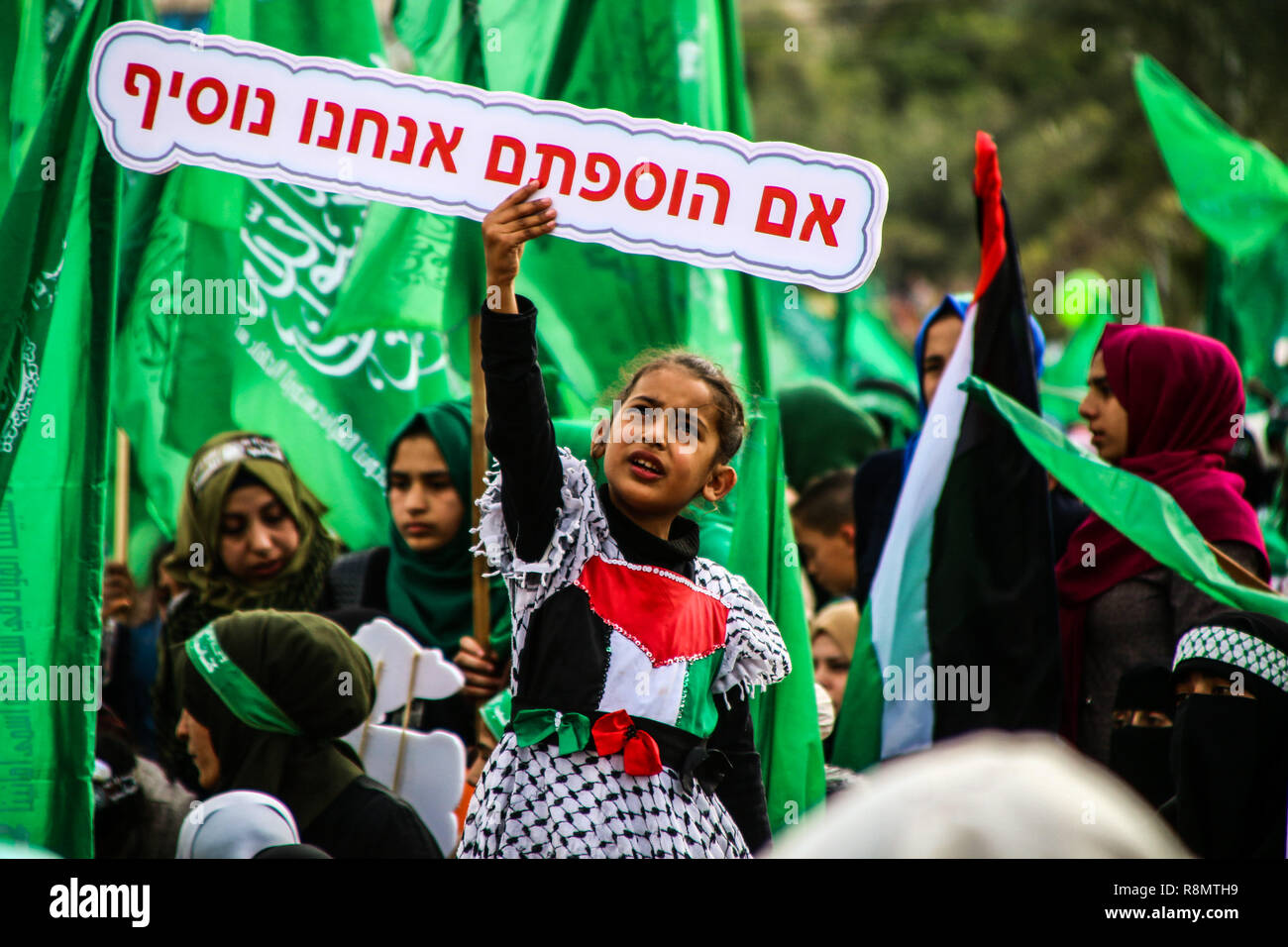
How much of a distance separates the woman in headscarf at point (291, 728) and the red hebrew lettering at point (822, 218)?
3.95 feet

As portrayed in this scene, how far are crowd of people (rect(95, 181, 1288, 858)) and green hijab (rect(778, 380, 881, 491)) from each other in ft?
4.03

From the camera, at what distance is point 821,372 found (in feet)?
26.7

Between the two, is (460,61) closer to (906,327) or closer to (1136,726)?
(1136,726)

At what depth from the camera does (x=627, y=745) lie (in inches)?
90.0

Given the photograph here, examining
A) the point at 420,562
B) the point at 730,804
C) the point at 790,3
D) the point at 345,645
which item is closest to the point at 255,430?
the point at 420,562

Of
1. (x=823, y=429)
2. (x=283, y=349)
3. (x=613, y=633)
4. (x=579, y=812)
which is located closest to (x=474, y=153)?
(x=613, y=633)

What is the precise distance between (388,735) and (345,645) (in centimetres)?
37

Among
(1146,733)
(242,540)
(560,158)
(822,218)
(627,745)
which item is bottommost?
(1146,733)

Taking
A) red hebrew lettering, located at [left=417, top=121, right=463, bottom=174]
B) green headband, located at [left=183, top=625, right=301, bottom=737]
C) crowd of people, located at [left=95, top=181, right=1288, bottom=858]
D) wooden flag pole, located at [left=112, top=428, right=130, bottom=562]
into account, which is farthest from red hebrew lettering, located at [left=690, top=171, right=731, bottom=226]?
wooden flag pole, located at [left=112, top=428, right=130, bottom=562]

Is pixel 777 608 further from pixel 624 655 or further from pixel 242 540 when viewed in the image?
pixel 242 540

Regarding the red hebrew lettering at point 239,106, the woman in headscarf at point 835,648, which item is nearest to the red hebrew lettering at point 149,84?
the red hebrew lettering at point 239,106

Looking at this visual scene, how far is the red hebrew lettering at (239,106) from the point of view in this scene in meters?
2.77

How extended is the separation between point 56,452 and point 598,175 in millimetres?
1219
